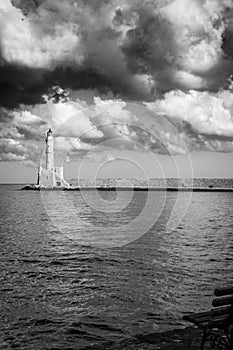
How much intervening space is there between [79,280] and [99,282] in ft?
4.21

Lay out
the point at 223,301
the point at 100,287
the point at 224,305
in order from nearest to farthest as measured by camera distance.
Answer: the point at 223,301 → the point at 224,305 → the point at 100,287

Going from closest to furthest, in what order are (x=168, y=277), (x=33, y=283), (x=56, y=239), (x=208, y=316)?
(x=208, y=316)
(x=33, y=283)
(x=168, y=277)
(x=56, y=239)

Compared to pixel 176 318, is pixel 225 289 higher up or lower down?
higher up

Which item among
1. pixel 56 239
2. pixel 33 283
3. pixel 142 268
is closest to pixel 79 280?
pixel 33 283

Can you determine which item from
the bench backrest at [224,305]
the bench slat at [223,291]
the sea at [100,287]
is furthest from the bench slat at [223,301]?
the sea at [100,287]

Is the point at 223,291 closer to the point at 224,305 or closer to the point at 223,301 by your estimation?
the point at 223,301

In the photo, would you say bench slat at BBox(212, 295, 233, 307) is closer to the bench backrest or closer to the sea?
the bench backrest

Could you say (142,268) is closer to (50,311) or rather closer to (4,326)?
(50,311)

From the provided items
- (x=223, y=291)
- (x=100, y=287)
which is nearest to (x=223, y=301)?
(x=223, y=291)

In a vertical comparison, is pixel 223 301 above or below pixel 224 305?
above

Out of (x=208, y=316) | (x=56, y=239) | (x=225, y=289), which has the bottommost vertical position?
(x=56, y=239)

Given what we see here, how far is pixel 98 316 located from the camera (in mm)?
15914

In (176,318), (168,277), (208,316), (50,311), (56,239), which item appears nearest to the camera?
(208,316)

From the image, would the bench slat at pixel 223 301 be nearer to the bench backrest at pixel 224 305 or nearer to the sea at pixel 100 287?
the bench backrest at pixel 224 305
